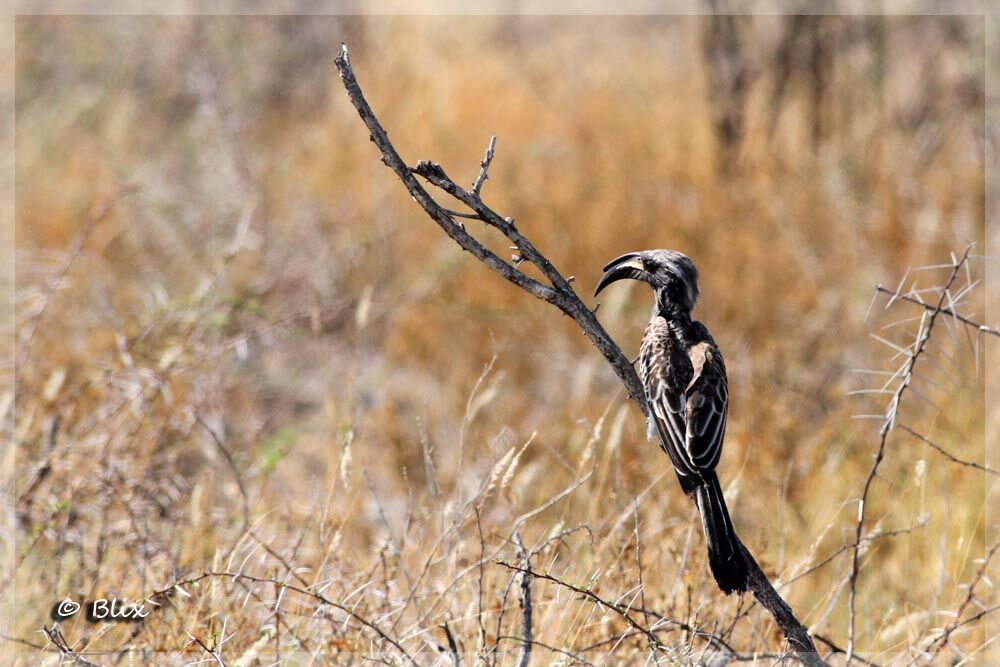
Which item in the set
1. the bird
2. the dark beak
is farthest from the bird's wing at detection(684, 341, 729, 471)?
the dark beak

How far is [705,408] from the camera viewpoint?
7.22ft

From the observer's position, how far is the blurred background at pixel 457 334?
2.68 m

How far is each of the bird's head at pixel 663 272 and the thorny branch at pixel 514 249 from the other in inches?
14.4

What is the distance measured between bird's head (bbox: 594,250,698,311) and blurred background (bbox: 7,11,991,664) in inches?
13.9

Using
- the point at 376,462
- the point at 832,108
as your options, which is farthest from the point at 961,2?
the point at 376,462

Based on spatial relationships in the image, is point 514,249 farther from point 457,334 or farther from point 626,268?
point 457,334

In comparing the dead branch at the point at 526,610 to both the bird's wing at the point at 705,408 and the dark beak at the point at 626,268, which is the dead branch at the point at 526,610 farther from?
the dark beak at the point at 626,268

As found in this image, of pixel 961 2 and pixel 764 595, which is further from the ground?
pixel 961 2

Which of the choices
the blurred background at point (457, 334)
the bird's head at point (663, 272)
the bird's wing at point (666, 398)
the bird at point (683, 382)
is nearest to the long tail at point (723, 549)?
the bird at point (683, 382)

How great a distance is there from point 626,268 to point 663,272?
0.31 feet

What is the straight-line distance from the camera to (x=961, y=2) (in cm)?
682

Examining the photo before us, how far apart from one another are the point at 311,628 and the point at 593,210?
12.7ft

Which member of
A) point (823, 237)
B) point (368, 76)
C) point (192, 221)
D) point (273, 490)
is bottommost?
point (273, 490)

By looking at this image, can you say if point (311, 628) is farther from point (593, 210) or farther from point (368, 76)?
point (368, 76)
